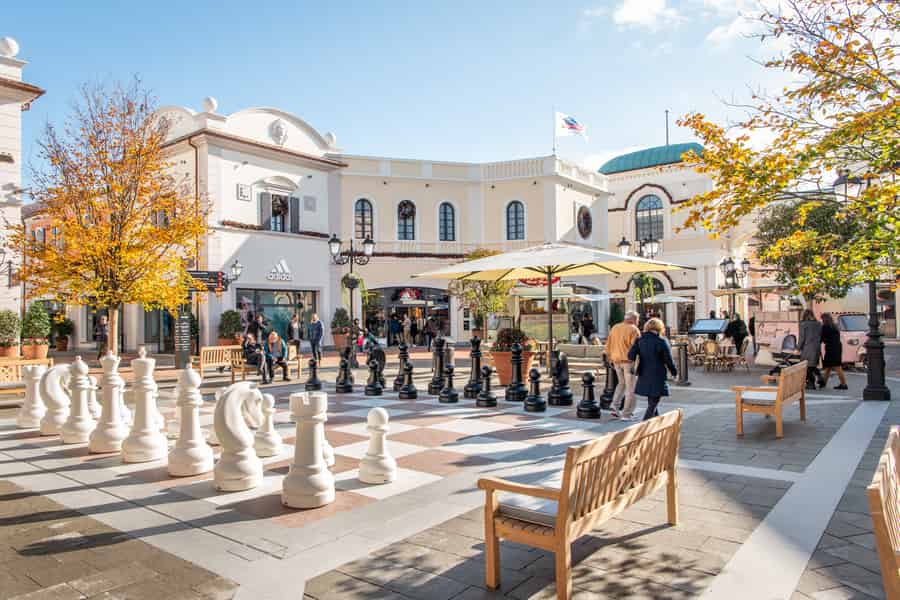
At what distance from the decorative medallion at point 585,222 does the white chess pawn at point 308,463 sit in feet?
101

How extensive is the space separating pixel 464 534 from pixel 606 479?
1.15 meters

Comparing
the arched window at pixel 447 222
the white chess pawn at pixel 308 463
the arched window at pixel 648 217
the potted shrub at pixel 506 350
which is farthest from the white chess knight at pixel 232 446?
the arched window at pixel 648 217

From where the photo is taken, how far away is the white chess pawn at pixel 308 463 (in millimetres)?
4609

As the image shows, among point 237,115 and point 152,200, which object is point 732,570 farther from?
point 237,115

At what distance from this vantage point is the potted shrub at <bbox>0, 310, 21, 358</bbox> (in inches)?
577

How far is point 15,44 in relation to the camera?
17.1 metres

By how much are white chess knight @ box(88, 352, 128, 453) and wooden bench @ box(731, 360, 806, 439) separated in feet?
23.3

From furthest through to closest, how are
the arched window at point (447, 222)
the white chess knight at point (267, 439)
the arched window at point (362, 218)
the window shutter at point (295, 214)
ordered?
the arched window at point (447, 222)
the arched window at point (362, 218)
the window shutter at point (295, 214)
the white chess knight at point (267, 439)

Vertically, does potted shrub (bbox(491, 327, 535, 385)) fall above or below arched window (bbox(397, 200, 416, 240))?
below

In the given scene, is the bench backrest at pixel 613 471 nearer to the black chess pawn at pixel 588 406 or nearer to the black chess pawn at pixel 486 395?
the black chess pawn at pixel 588 406

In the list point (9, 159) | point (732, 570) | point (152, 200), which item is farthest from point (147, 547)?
point (9, 159)

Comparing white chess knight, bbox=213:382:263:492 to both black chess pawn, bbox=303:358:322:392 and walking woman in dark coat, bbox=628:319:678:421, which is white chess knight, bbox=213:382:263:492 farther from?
black chess pawn, bbox=303:358:322:392

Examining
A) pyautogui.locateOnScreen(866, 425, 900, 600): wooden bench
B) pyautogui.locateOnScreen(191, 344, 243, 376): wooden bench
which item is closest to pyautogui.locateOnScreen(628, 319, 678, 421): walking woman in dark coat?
pyautogui.locateOnScreen(866, 425, 900, 600): wooden bench

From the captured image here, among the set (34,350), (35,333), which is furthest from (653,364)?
(35,333)
